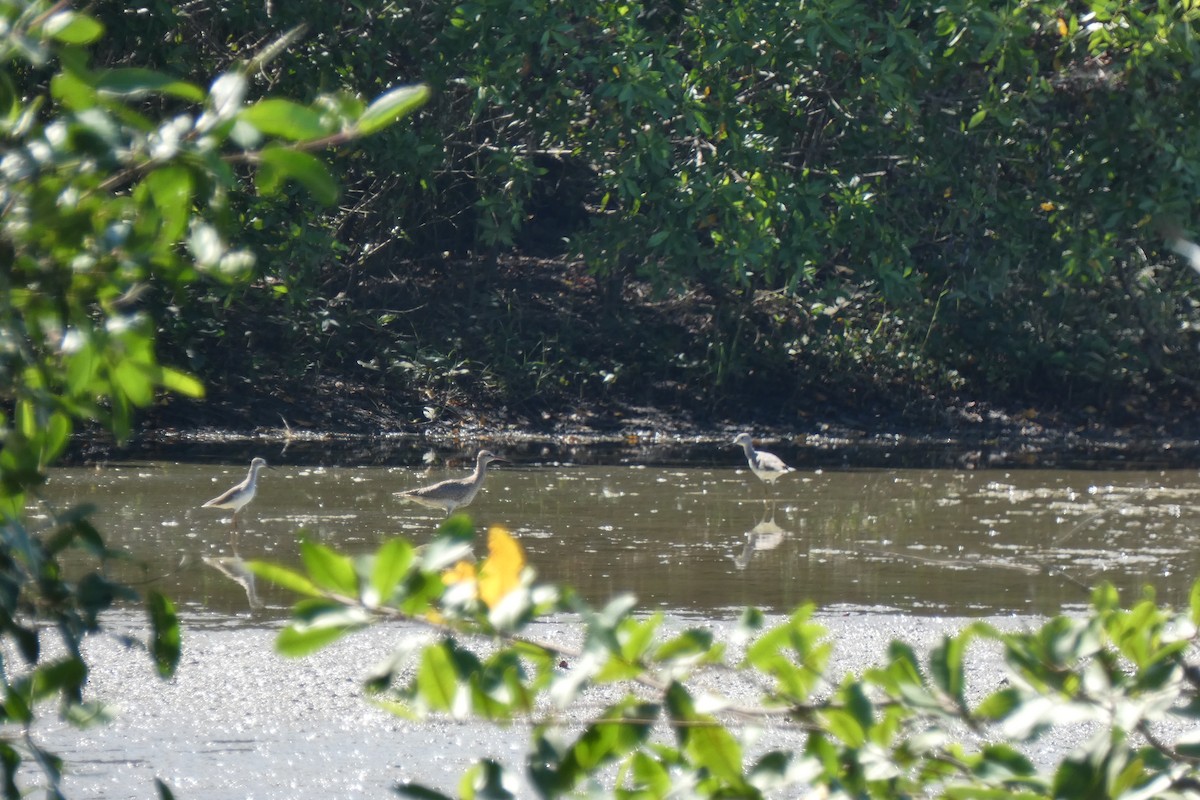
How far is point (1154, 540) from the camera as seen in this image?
10.1 meters

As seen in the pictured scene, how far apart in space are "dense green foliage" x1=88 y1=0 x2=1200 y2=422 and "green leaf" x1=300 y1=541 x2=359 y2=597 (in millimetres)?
11558

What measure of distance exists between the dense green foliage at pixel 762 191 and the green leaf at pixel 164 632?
1120 centimetres

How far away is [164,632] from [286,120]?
0.79m

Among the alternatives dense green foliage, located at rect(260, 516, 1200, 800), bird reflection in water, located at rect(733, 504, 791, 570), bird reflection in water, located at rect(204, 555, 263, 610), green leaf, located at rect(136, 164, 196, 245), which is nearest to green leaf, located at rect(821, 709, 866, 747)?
dense green foliage, located at rect(260, 516, 1200, 800)

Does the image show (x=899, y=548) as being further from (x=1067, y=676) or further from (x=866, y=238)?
(x=1067, y=676)

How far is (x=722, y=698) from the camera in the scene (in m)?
1.86

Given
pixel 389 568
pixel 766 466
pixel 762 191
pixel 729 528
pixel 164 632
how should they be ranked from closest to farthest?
pixel 389 568, pixel 164 632, pixel 729 528, pixel 766 466, pixel 762 191

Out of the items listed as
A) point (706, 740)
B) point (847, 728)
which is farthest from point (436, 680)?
point (847, 728)

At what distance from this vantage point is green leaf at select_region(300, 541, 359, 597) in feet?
5.52

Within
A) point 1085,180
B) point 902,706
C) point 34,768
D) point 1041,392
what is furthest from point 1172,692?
point 1041,392

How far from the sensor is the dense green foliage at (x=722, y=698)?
66.8 inches

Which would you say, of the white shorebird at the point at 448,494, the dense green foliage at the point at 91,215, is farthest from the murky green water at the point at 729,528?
the dense green foliage at the point at 91,215

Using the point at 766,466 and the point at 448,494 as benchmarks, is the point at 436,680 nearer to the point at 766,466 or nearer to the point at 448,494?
the point at 448,494

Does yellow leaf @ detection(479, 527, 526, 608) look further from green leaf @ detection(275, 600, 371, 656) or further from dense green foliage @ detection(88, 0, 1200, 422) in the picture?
dense green foliage @ detection(88, 0, 1200, 422)
